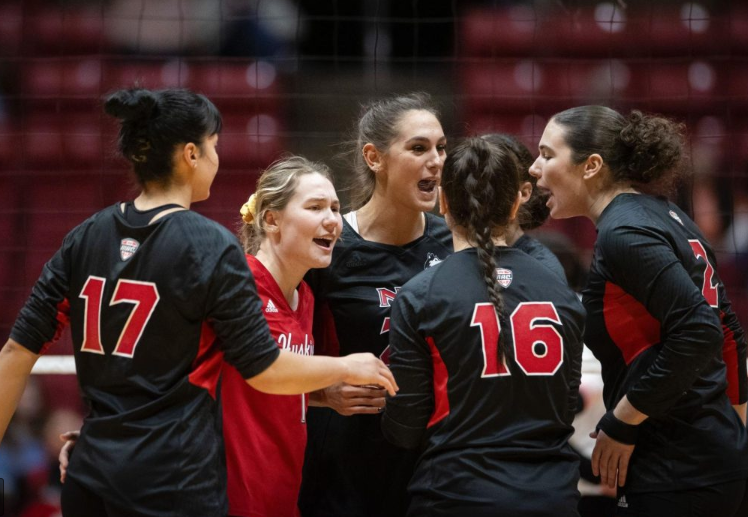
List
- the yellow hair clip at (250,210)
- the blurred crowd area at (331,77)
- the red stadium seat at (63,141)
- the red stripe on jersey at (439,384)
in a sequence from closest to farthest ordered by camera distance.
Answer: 1. the red stripe on jersey at (439,384)
2. the yellow hair clip at (250,210)
3. the blurred crowd area at (331,77)
4. the red stadium seat at (63,141)

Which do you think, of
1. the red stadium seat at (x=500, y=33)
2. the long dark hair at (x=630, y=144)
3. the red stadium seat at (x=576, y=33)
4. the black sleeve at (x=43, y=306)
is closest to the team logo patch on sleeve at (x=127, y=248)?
the black sleeve at (x=43, y=306)

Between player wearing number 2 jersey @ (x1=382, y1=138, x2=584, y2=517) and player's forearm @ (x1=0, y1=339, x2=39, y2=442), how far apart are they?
36.9 inches

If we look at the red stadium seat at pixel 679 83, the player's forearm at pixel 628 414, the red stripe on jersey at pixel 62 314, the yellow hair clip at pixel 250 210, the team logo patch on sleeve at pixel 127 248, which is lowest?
the player's forearm at pixel 628 414

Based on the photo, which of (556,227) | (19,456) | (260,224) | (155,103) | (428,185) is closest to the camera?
(155,103)

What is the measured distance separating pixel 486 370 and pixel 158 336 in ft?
2.60

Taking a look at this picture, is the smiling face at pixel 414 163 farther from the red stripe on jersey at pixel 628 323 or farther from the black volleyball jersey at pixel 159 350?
the black volleyball jersey at pixel 159 350

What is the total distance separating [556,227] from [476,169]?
3.64 m

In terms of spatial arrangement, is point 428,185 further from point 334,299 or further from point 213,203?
point 213,203

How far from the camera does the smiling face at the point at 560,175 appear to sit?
2.85 metres

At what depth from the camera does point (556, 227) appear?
5.84m

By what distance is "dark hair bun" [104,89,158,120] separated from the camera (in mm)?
2174

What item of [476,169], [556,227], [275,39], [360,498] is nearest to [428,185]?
[476,169]

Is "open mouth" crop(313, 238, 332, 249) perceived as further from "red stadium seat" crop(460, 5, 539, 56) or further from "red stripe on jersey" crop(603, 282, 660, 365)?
"red stadium seat" crop(460, 5, 539, 56)

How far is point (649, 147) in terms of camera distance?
2717 millimetres
